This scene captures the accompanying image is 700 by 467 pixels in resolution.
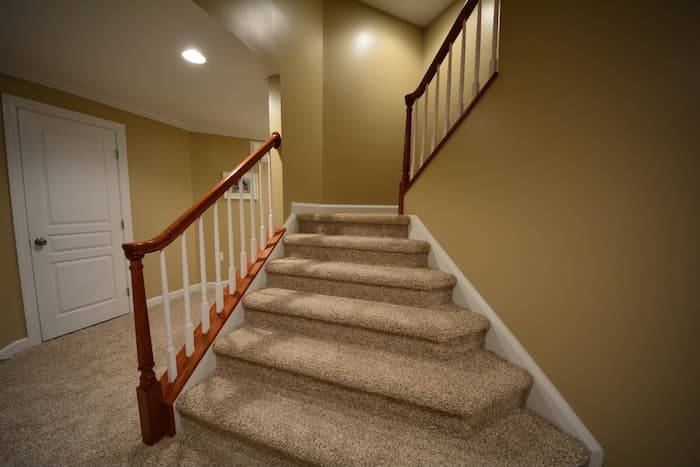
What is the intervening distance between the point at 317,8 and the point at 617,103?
8.22 ft

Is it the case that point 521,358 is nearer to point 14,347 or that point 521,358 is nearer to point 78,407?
point 78,407

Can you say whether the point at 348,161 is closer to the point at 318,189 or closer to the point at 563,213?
the point at 318,189

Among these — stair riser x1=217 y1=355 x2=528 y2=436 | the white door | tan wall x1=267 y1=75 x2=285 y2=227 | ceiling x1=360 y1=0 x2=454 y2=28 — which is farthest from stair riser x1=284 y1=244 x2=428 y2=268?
ceiling x1=360 y1=0 x2=454 y2=28

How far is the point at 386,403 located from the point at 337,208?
70.5 inches

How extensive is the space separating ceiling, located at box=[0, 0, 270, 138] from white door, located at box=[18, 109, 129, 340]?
0.42m

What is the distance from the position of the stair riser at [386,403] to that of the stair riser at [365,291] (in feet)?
1.70

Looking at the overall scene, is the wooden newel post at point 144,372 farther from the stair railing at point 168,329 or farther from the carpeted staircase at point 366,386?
the carpeted staircase at point 366,386

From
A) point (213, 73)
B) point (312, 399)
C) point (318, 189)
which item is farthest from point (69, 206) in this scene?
point (312, 399)

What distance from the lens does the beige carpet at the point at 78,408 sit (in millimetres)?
1103

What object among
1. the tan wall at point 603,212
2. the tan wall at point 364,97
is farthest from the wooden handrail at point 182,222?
the tan wall at point 603,212

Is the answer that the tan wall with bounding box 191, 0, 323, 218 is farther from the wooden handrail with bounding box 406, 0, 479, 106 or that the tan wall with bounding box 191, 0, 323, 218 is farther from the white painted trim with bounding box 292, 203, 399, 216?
the wooden handrail with bounding box 406, 0, 479, 106

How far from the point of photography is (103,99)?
2.40 metres

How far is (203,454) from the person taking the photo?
42.4 inches

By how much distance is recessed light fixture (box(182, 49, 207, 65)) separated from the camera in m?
1.76
